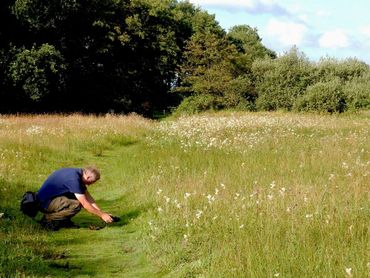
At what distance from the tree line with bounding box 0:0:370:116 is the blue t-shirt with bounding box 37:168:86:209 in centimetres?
2632

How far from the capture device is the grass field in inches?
216

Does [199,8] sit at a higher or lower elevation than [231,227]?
higher

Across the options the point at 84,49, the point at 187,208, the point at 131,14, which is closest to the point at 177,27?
the point at 131,14

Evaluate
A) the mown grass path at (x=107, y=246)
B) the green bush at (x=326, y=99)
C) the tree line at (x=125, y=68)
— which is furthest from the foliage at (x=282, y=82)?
the mown grass path at (x=107, y=246)

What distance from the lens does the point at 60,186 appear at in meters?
8.59

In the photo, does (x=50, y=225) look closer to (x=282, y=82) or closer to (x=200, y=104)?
(x=200, y=104)

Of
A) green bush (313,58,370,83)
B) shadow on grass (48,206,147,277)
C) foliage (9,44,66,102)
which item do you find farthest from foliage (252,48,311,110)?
shadow on grass (48,206,147,277)

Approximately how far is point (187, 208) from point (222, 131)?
11597mm

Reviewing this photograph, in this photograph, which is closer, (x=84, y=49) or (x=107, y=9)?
(x=84, y=49)

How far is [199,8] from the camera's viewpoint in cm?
9169

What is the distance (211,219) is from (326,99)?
106 ft

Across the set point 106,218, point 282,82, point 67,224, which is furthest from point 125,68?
point 106,218

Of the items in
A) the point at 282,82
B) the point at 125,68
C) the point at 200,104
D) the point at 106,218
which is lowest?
the point at 106,218

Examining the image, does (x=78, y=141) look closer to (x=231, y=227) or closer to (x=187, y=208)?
(x=187, y=208)
